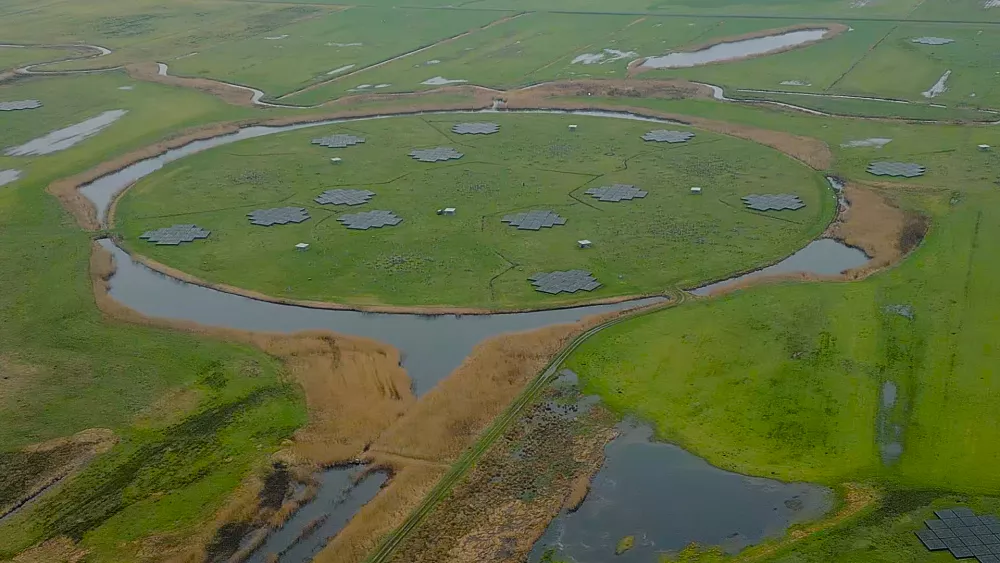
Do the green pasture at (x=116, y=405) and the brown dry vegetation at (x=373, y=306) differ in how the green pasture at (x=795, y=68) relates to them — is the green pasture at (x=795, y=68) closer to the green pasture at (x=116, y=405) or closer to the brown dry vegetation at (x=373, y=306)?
the brown dry vegetation at (x=373, y=306)

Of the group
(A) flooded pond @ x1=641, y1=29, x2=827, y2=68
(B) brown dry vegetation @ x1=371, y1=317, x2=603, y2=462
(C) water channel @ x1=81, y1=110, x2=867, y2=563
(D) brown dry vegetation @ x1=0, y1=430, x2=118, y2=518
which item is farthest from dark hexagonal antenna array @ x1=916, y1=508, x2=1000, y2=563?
(A) flooded pond @ x1=641, y1=29, x2=827, y2=68

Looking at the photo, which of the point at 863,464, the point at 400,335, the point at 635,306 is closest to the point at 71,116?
the point at 400,335

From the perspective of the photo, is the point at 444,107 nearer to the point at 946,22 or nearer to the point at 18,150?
the point at 18,150

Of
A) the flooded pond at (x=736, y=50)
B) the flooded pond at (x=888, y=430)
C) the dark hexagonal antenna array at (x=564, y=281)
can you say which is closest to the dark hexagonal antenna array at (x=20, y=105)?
the flooded pond at (x=736, y=50)

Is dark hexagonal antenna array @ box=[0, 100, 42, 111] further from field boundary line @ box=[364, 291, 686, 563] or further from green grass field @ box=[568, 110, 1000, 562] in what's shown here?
green grass field @ box=[568, 110, 1000, 562]

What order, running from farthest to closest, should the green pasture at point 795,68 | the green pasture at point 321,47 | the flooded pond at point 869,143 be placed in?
the green pasture at point 321,47
the green pasture at point 795,68
the flooded pond at point 869,143

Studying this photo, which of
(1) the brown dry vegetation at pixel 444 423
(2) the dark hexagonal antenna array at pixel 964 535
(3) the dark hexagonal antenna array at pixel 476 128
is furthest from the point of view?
(3) the dark hexagonal antenna array at pixel 476 128

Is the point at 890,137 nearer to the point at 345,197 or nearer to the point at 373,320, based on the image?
the point at 345,197
